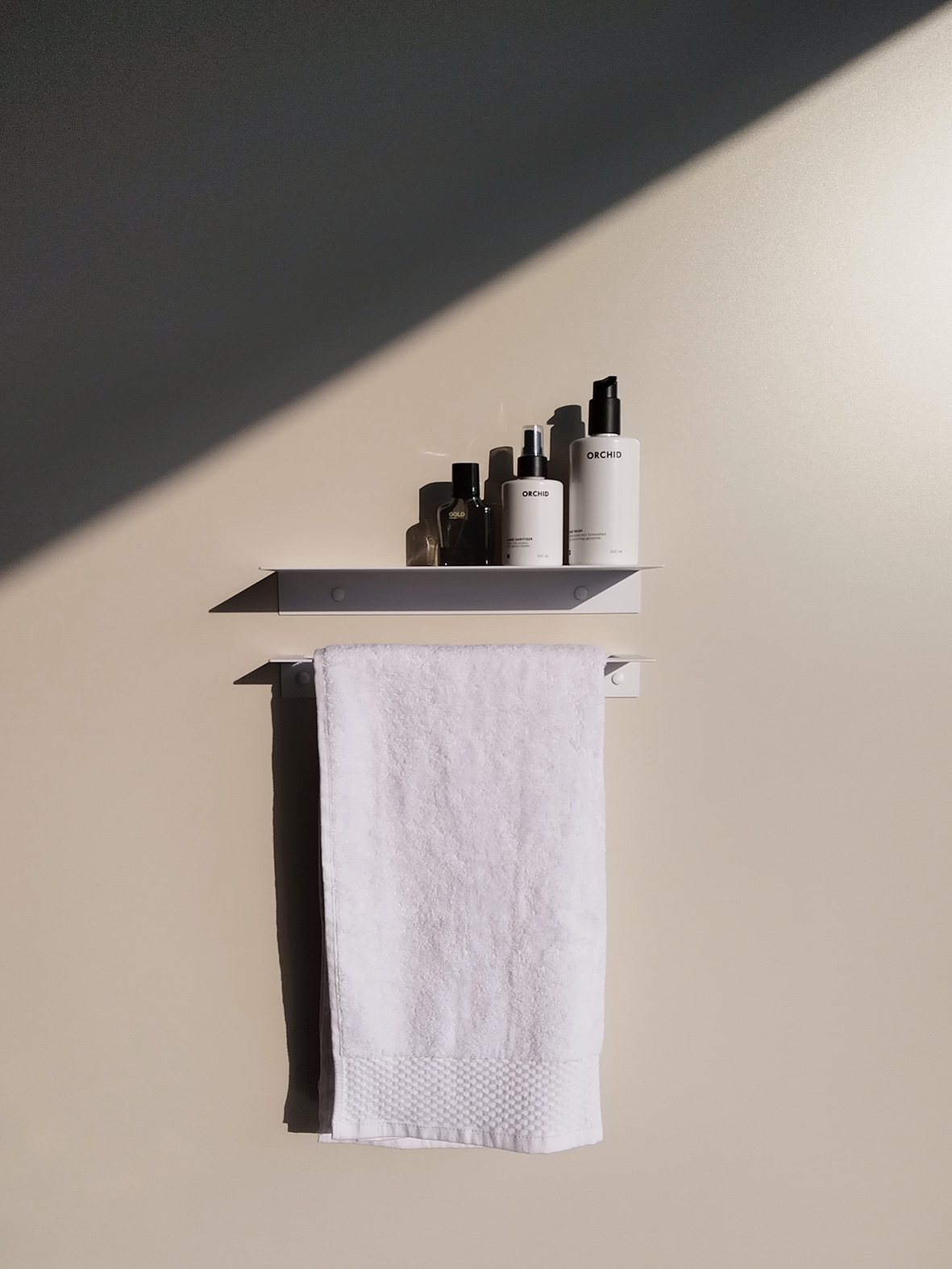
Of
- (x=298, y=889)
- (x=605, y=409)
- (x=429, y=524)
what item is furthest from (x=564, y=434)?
(x=298, y=889)

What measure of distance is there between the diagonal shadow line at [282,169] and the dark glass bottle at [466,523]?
0.64 ft

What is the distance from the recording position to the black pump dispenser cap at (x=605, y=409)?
2.51 feet

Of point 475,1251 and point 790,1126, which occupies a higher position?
point 790,1126

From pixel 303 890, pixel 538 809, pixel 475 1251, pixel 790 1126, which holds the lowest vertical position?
pixel 475 1251

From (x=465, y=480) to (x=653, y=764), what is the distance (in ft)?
1.32

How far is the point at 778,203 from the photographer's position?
0.81 meters

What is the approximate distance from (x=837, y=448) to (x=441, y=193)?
21.2 inches

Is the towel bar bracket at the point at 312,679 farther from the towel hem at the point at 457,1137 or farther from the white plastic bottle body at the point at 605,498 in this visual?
the towel hem at the point at 457,1137

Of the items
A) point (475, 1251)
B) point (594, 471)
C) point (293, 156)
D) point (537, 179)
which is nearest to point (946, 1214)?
point (475, 1251)

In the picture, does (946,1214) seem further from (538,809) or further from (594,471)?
(594,471)

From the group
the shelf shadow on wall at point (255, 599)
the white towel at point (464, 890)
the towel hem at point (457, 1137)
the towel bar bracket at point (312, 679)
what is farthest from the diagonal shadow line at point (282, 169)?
the towel hem at point (457, 1137)

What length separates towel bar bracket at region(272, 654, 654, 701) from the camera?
0.83 metres

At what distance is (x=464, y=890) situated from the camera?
79 centimetres

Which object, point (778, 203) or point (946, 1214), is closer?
point (778, 203)
